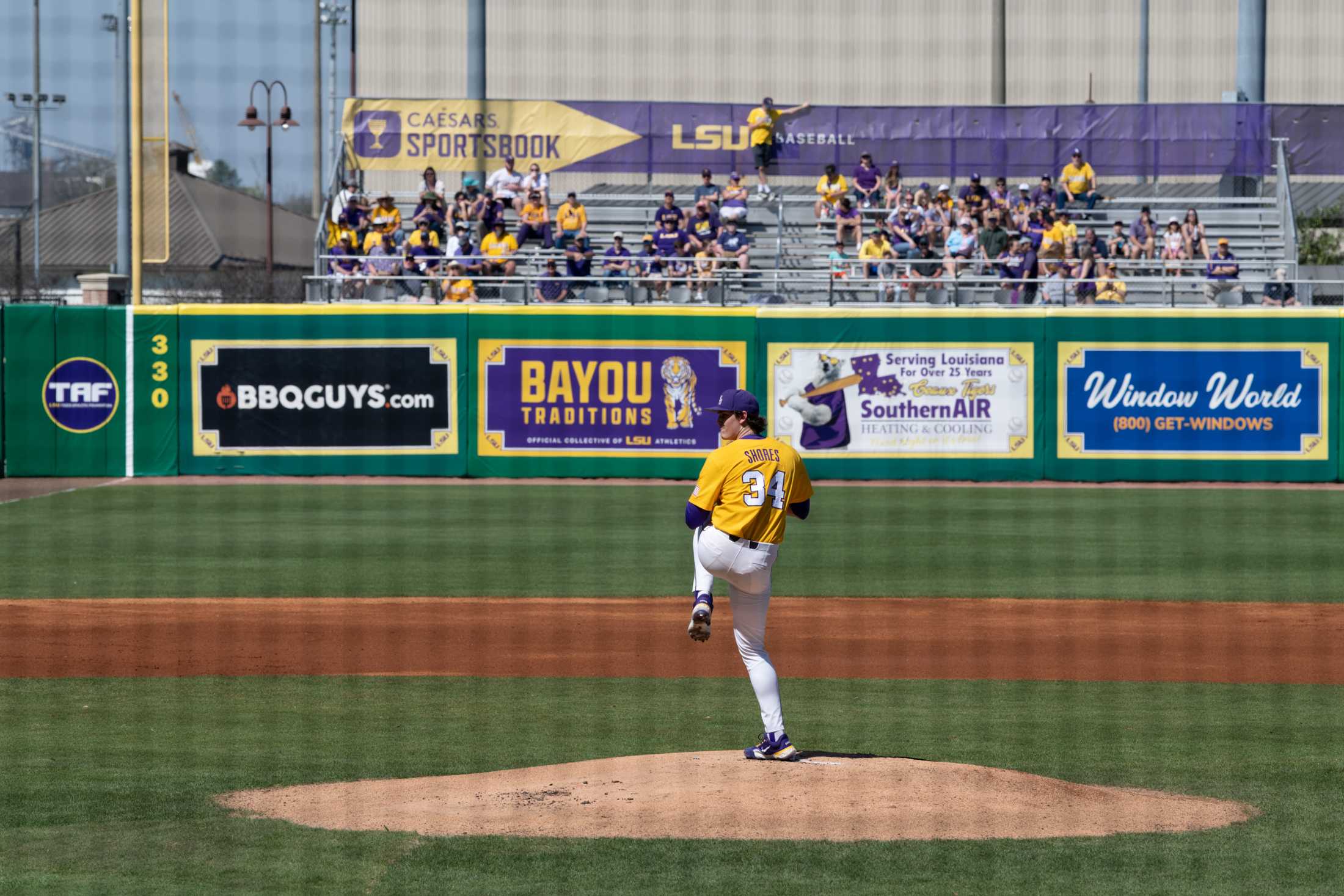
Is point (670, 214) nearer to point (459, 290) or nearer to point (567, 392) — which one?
point (459, 290)

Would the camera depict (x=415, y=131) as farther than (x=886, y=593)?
Yes

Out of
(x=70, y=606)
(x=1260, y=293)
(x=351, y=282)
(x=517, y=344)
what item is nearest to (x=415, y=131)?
(x=351, y=282)

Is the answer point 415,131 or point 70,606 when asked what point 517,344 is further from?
point 70,606

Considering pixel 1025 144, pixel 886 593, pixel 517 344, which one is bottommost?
pixel 886 593

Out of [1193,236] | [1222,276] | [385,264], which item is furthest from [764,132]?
[1222,276]

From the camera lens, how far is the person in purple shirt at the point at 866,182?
2641cm

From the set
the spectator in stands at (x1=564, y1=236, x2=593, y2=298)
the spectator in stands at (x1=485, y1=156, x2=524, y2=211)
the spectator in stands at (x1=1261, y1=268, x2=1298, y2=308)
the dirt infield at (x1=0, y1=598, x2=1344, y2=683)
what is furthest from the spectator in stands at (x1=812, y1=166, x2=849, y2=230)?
the dirt infield at (x1=0, y1=598, x2=1344, y2=683)

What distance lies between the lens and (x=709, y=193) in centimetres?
2658

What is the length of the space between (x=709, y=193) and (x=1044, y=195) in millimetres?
5287

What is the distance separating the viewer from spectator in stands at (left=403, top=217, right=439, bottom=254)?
82.1 feet

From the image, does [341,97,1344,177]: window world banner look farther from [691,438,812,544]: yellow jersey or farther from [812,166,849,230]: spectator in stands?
[691,438,812,544]: yellow jersey

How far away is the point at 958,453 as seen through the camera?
888 inches

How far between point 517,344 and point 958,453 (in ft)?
20.4

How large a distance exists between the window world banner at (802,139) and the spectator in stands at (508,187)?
0.89 metres
